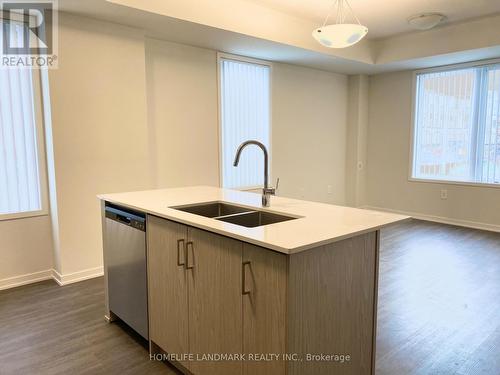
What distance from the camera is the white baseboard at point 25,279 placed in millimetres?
3277

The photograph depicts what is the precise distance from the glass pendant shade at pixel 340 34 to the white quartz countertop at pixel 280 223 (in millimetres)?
1465

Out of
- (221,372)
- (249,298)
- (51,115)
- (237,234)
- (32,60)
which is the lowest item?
(221,372)

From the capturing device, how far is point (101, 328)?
8.41 ft

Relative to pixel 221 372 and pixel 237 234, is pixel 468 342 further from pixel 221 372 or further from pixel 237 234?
pixel 237 234

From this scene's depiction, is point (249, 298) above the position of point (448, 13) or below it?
below

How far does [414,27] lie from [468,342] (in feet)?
12.4

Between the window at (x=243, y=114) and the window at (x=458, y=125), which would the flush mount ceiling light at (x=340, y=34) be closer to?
the window at (x=243, y=114)

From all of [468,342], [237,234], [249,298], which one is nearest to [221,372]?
[249,298]

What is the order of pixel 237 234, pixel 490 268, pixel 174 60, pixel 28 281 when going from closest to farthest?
pixel 237 234 < pixel 28 281 < pixel 490 268 < pixel 174 60

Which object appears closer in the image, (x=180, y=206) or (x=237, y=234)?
(x=237, y=234)

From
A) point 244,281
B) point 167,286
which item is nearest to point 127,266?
point 167,286

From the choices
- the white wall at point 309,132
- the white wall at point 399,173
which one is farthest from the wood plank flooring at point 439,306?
the white wall at point 309,132

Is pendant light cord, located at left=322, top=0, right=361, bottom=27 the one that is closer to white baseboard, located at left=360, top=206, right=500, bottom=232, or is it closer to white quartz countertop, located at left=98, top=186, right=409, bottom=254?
white quartz countertop, located at left=98, top=186, right=409, bottom=254
